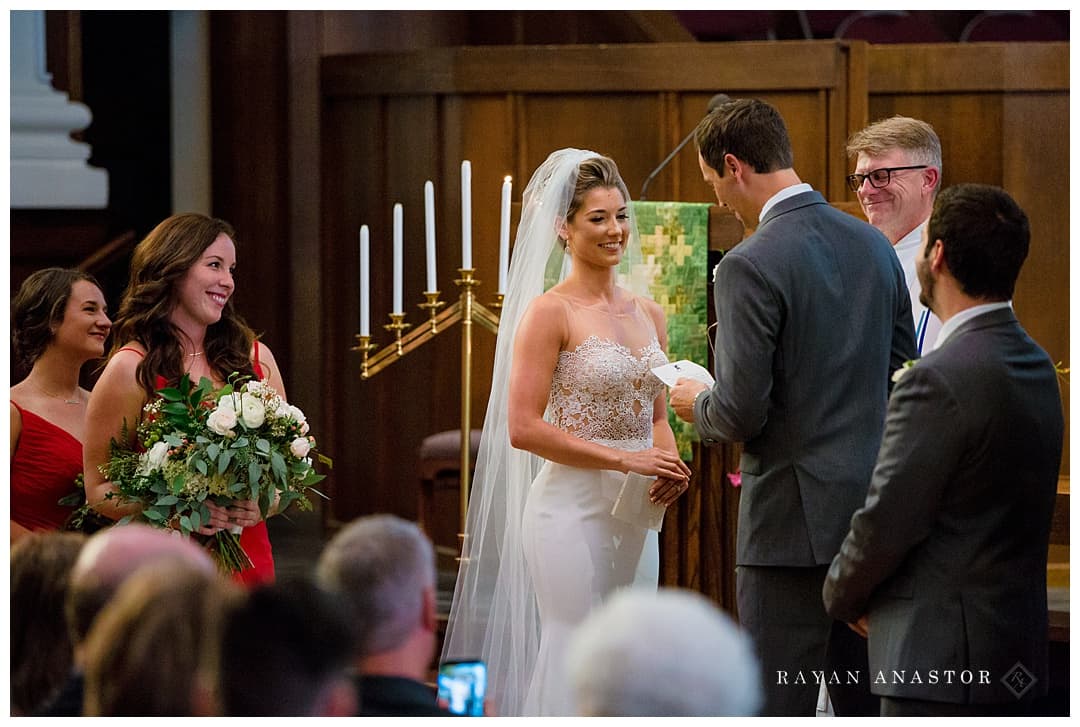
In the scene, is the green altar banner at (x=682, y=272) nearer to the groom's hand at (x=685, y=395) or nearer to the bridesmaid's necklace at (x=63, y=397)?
the groom's hand at (x=685, y=395)

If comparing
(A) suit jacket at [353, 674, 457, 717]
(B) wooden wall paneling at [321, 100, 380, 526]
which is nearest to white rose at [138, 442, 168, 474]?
(A) suit jacket at [353, 674, 457, 717]

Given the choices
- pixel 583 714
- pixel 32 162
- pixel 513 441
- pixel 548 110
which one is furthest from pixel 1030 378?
pixel 32 162

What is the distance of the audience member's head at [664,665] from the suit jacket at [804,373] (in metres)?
1.29

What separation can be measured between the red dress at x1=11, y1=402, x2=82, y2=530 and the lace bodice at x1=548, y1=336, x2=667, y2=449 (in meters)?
1.26

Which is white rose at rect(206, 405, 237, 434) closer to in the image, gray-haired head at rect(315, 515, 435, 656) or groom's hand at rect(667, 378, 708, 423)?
groom's hand at rect(667, 378, 708, 423)

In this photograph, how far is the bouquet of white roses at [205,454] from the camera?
3316 millimetres

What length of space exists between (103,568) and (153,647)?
1.18ft

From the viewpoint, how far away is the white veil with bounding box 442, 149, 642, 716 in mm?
3998

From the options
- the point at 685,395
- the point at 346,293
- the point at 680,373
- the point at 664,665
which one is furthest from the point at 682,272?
the point at 664,665

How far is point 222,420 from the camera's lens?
3301mm

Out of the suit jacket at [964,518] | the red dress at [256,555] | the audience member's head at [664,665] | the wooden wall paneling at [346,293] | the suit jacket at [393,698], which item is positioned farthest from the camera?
the wooden wall paneling at [346,293]

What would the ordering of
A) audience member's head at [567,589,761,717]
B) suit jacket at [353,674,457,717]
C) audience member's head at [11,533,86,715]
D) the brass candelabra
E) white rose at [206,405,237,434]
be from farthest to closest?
the brass candelabra
white rose at [206,405,237,434]
audience member's head at [11,533,86,715]
suit jacket at [353,674,457,717]
audience member's head at [567,589,761,717]

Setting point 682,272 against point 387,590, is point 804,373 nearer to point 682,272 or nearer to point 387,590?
point 387,590

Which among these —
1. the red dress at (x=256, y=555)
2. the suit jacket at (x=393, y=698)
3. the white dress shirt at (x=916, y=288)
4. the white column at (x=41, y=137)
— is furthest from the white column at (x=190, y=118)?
the suit jacket at (x=393, y=698)
